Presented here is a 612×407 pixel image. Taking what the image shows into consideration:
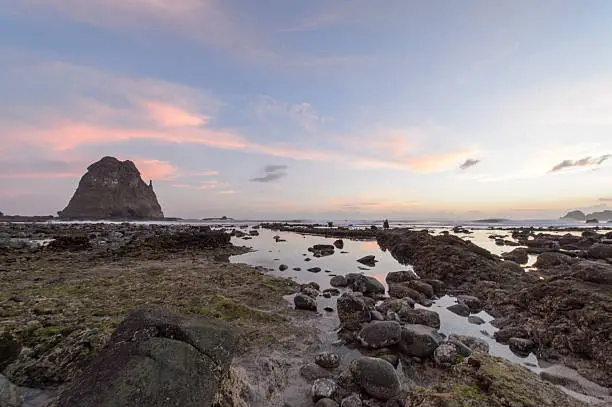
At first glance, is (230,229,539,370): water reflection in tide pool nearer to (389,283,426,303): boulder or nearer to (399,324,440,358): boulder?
(389,283,426,303): boulder

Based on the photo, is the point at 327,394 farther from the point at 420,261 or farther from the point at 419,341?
the point at 420,261

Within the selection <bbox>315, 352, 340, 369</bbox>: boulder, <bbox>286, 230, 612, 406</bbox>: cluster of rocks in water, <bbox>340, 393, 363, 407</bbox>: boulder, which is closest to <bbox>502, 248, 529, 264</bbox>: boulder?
<bbox>286, 230, 612, 406</bbox>: cluster of rocks in water

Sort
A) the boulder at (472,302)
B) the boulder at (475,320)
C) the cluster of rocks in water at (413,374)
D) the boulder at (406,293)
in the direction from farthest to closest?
the boulder at (406,293) < the boulder at (472,302) < the boulder at (475,320) < the cluster of rocks in water at (413,374)

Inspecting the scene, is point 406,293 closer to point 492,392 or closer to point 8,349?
point 492,392


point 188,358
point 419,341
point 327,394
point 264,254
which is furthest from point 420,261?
point 188,358

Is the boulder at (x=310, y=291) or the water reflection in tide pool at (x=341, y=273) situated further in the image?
the boulder at (x=310, y=291)

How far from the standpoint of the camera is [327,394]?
5.55 meters

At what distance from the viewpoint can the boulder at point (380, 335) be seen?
776 cm

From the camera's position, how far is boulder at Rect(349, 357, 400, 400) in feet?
18.5

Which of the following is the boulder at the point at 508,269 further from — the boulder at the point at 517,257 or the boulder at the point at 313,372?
the boulder at the point at 313,372

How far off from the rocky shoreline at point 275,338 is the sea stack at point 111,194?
168231mm

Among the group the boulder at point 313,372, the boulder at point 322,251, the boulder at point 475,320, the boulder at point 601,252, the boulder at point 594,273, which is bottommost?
the boulder at point 475,320

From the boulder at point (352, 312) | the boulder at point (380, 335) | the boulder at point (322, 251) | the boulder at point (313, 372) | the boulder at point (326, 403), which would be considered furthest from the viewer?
the boulder at point (322, 251)

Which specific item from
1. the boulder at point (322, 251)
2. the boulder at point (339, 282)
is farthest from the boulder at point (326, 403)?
the boulder at point (322, 251)
